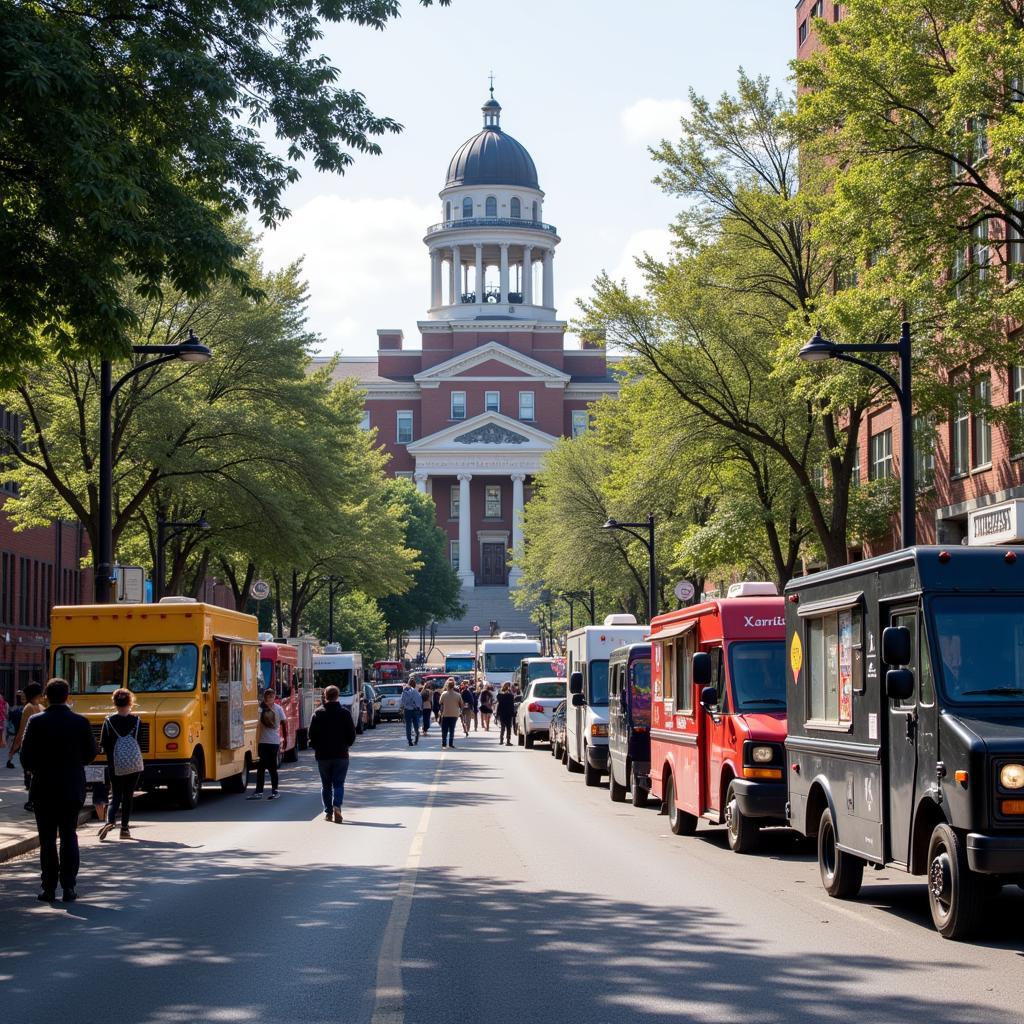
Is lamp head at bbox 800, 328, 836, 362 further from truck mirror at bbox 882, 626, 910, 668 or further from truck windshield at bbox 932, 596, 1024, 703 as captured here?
truck mirror at bbox 882, 626, 910, 668

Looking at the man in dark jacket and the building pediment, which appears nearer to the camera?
the man in dark jacket

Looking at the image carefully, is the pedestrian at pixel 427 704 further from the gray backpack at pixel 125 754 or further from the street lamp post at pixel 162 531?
the gray backpack at pixel 125 754

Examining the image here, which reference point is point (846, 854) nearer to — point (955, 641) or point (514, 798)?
point (955, 641)

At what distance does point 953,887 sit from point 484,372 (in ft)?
388

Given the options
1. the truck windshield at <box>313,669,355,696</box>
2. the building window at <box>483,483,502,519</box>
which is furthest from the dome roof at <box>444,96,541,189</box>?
the truck windshield at <box>313,669,355,696</box>

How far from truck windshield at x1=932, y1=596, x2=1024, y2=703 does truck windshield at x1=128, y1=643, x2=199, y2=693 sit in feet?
48.3

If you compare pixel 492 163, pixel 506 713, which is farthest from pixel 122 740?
pixel 492 163

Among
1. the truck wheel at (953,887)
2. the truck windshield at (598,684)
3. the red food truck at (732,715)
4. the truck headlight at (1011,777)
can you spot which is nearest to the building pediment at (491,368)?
the truck windshield at (598,684)

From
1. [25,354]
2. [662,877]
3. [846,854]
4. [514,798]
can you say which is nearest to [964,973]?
[846,854]

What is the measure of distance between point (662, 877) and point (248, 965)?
5449 millimetres

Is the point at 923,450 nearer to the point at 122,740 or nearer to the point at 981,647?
the point at 122,740

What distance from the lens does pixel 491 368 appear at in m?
127

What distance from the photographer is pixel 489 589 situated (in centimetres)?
12200

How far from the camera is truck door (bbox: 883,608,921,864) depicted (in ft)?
36.0
